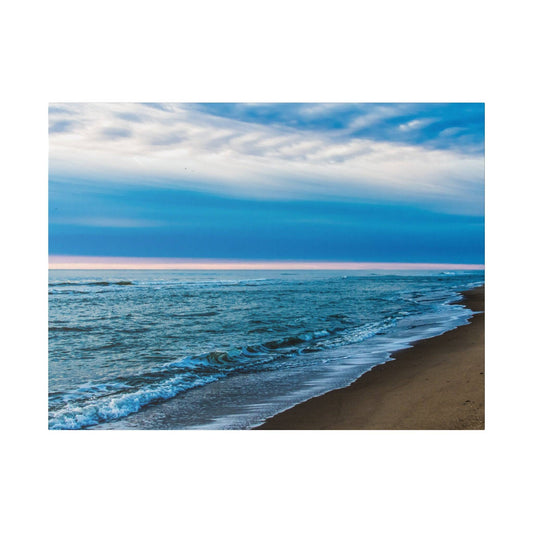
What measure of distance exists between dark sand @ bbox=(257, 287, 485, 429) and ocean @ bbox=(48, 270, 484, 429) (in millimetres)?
279

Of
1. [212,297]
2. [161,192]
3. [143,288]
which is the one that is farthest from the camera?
[143,288]

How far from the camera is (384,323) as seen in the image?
11.0 metres

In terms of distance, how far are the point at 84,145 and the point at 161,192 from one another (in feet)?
4.55

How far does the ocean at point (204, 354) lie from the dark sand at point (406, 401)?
0.92 feet

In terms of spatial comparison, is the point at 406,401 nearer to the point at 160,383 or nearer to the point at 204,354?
the point at 160,383

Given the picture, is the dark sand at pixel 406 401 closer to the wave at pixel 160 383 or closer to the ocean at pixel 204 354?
the ocean at pixel 204 354

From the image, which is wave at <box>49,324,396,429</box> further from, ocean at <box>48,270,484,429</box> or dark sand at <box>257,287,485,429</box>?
dark sand at <box>257,287,485,429</box>

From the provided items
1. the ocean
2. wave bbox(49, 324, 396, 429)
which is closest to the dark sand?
the ocean

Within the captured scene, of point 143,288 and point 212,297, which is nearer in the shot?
point 212,297

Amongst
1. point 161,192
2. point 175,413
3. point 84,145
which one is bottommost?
point 175,413

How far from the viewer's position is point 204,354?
7.43m

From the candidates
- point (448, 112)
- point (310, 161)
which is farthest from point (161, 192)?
point (448, 112)

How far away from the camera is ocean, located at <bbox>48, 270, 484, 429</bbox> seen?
506 centimetres
